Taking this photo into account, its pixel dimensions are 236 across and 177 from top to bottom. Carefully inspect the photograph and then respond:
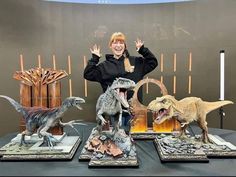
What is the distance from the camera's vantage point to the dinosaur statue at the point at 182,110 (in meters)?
1.23

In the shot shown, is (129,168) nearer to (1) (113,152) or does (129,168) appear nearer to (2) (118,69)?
(1) (113,152)

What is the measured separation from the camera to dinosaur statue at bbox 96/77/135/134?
1146 mm

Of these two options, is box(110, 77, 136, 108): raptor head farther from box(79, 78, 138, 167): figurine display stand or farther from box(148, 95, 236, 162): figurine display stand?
box(148, 95, 236, 162): figurine display stand

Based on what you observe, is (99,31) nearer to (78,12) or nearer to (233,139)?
(78,12)

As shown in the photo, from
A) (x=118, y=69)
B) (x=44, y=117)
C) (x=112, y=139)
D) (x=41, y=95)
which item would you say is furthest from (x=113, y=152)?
(x=118, y=69)

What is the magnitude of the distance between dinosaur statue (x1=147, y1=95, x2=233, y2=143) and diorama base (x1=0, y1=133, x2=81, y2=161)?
38 centimetres

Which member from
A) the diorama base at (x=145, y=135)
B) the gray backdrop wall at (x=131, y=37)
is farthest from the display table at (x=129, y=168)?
the gray backdrop wall at (x=131, y=37)

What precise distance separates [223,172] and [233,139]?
48cm

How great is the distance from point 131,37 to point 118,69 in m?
0.76

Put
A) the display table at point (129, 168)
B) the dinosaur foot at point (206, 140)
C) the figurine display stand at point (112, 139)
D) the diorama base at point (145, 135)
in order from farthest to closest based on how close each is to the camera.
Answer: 1. the diorama base at point (145, 135)
2. the dinosaur foot at point (206, 140)
3. the figurine display stand at point (112, 139)
4. the display table at point (129, 168)

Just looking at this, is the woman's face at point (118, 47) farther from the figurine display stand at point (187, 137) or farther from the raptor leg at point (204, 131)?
the raptor leg at point (204, 131)

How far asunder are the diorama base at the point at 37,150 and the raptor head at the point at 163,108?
0.37 m

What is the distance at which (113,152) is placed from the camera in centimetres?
106

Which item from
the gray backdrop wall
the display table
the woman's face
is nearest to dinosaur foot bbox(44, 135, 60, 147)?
the display table
